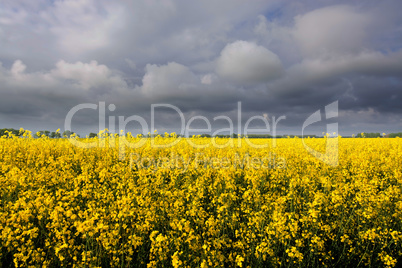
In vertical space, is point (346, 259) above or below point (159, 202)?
below

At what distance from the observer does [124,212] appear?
323cm

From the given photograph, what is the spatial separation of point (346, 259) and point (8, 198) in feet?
22.8

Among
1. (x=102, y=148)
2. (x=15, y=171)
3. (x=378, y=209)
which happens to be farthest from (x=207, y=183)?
(x=102, y=148)

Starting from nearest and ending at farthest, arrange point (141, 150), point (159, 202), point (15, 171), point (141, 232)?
point (141, 232) < point (159, 202) < point (15, 171) < point (141, 150)

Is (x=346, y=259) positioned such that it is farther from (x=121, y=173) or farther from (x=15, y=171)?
(x=15, y=171)

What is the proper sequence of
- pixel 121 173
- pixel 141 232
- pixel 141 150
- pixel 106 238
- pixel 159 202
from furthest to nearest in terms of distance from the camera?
pixel 141 150 < pixel 121 173 < pixel 159 202 < pixel 141 232 < pixel 106 238

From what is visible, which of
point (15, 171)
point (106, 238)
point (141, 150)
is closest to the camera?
point (106, 238)

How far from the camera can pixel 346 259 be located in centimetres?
387

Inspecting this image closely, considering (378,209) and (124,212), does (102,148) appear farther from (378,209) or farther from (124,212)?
(378,209)

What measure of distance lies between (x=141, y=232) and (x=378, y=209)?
5.06m

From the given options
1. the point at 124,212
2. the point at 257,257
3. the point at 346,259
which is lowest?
the point at 346,259

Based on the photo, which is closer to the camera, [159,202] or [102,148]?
[159,202]

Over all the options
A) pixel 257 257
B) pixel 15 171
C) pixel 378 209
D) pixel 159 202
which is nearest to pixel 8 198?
pixel 15 171

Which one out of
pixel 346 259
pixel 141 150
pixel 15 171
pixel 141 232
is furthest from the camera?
pixel 141 150
